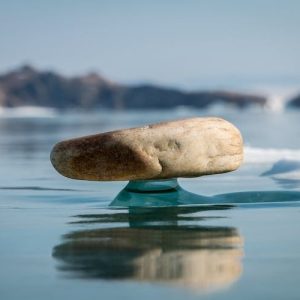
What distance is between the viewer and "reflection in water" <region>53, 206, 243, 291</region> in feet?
13.4

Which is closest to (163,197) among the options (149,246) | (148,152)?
(148,152)

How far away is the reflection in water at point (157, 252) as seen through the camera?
4098 mm

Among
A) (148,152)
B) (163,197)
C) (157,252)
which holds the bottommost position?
(157,252)

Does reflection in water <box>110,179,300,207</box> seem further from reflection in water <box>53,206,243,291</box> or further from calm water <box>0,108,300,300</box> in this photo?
reflection in water <box>53,206,243,291</box>

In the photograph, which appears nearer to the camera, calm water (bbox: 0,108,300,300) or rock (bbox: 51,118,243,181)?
calm water (bbox: 0,108,300,300)

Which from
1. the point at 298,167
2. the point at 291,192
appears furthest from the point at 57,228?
the point at 298,167

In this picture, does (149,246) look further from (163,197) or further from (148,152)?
(163,197)

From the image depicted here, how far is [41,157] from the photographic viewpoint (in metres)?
15.8

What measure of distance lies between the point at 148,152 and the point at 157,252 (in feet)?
8.22

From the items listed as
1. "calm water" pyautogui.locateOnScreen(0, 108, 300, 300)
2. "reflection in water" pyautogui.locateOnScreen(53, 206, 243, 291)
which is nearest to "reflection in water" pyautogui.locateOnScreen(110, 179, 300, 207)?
"calm water" pyautogui.locateOnScreen(0, 108, 300, 300)

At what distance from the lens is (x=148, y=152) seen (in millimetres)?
7301

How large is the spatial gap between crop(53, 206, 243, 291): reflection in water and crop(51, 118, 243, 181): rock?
770 mm

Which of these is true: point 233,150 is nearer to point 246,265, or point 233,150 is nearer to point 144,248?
point 144,248

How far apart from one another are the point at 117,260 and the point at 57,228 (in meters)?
1.44
